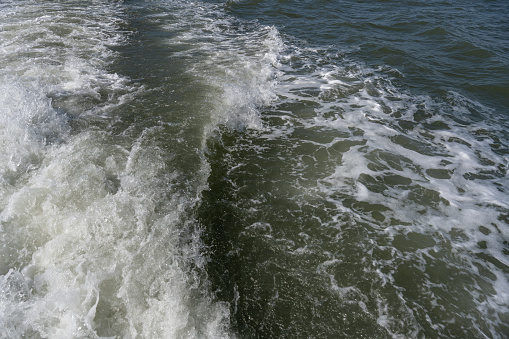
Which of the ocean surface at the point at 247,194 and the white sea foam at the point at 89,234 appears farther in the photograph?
the ocean surface at the point at 247,194

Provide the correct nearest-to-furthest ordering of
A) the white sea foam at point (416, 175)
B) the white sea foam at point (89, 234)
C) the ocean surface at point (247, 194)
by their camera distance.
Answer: the white sea foam at point (89, 234) → the ocean surface at point (247, 194) → the white sea foam at point (416, 175)

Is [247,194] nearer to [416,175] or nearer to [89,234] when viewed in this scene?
[89,234]

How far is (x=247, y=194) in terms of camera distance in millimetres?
4594

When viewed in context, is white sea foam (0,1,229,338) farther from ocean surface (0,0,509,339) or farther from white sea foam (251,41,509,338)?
white sea foam (251,41,509,338)

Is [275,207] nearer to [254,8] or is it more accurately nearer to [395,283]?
[395,283]

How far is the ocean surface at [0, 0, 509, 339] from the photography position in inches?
125

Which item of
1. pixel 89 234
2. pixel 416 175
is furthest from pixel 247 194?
pixel 416 175

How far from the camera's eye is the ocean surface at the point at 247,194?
10.5 ft

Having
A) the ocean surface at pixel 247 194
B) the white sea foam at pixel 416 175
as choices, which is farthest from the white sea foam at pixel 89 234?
the white sea foam at pixel 416 175

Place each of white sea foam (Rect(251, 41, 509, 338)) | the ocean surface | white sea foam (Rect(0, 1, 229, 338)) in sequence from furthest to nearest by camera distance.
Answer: white sea foam (Rect(251, 41, 509, 338)) → the ocean surface → white sea foam (Rect(0, 1, 229, 338))

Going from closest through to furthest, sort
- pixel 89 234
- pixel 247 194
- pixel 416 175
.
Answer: pixel 89 234
pixel 247 194
pixel 416 175

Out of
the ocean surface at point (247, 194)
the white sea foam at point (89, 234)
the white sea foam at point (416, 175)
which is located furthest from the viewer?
the white sea foam at point (416, 175)

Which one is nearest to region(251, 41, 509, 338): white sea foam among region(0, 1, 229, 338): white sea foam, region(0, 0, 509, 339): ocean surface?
region(0, 0, 509, 339): ocean surface

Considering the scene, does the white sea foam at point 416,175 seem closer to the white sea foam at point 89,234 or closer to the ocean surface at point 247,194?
the ocean surface at point 247,194
